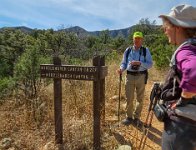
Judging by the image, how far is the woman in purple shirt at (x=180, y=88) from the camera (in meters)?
2.24

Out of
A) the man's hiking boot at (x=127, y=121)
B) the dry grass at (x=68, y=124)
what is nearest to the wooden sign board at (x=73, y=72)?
the dry grass at (x=68, y=124)

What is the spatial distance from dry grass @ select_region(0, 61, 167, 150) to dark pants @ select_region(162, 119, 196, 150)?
2.73 meters

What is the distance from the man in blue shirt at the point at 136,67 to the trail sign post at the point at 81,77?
63 centimetres

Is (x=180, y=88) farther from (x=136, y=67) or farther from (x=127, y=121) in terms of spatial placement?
(x=127, y=121)

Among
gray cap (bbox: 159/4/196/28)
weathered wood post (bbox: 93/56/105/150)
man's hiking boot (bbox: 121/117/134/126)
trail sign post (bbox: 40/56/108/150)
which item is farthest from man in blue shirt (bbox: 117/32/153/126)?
gray cap (bbox: 159/4/196/28)

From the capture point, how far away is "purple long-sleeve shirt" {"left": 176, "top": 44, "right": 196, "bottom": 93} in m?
2.11

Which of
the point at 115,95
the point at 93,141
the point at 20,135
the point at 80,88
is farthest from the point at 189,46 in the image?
the point at 115,95

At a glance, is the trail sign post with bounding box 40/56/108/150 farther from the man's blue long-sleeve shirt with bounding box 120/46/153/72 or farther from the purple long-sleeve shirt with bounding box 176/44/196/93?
the purple long-sleeve shirt with bounding box 176/44/196/93

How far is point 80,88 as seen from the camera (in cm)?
702

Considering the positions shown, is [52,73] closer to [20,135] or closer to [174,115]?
[20,135]

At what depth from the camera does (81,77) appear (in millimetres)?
5078

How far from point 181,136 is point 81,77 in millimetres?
2921

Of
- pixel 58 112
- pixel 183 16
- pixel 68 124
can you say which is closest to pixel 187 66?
pixel 183 16

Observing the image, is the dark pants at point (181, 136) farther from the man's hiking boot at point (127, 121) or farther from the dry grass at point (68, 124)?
the man's hiking boot at point (127, 121)
